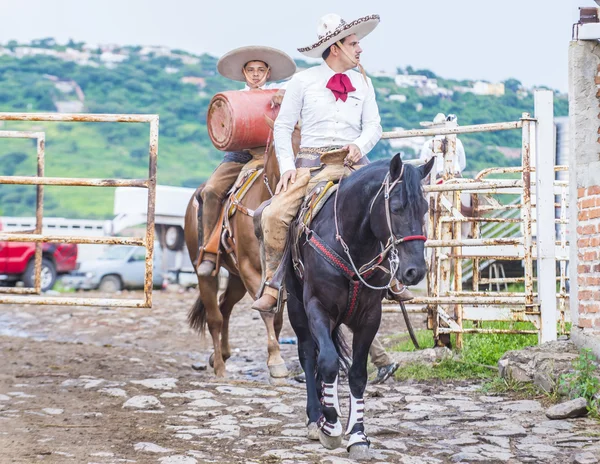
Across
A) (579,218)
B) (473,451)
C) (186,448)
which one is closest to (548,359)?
(579,218)

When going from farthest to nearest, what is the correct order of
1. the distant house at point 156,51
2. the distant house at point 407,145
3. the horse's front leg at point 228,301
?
the distant house at point 156,51
the distant house at point 407,145
the horse's front leg at point 228,301

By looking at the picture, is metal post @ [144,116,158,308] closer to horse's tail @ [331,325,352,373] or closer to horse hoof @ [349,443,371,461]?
horse's tail @ [331,325,352,373]

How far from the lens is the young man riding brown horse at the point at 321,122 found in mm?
6457

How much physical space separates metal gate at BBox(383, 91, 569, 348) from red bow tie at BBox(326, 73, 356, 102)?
2.26m

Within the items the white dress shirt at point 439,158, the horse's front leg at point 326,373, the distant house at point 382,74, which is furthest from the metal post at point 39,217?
the distant house at point 382,74

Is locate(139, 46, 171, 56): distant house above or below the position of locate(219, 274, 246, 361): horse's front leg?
above

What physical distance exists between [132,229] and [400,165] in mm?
32637

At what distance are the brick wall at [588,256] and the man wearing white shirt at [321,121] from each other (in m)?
2.00

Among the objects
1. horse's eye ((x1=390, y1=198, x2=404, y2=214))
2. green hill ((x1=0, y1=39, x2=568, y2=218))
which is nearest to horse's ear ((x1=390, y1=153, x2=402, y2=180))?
horse's eye ((x1=390, y1=198, x2=404, y2=214))

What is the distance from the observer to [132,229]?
122 ft

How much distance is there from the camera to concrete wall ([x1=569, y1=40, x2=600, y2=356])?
7.46 metres

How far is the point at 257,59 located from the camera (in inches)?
360

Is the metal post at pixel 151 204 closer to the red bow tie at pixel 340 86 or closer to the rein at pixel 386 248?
the red bow tie at pixel 340 86

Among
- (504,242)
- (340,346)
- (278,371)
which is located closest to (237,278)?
(278,371)
